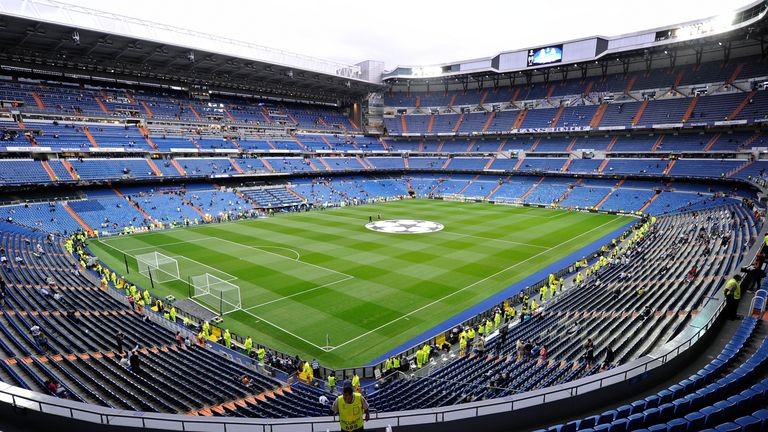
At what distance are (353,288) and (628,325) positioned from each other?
15516 millimetres

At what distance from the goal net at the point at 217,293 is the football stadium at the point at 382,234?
1.32 ft

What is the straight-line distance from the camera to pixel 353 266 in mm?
30109

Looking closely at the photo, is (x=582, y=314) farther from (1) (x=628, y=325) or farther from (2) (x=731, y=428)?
(2) (x=731, y=428)

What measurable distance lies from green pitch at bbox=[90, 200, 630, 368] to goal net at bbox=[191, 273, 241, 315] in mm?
755

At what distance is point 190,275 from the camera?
28.1 meters

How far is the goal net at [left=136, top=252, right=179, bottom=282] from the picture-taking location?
2797 centimetres

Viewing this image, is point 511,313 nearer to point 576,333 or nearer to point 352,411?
point 576,333

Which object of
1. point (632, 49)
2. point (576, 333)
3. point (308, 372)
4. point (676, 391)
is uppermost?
point (632, 49)

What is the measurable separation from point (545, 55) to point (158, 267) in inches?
2595

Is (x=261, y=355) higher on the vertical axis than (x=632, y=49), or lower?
lower

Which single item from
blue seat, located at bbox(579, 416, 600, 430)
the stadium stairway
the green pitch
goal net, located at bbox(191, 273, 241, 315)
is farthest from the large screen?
blue seat, located at bbox(579, 416, 600, 430)

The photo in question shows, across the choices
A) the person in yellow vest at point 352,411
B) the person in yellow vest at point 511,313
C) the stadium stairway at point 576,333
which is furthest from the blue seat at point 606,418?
the person in yellow vest at point 511,313

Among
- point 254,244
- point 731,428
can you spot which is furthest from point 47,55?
point 731,428

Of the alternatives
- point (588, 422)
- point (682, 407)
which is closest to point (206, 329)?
point (588, 422)
